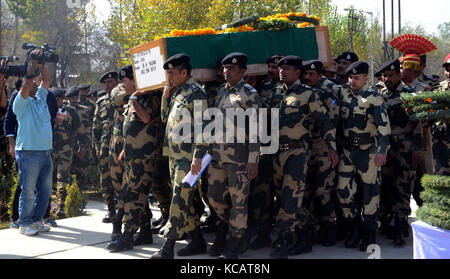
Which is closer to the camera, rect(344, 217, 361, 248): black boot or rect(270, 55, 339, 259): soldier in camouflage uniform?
rect(270, 55, 339, 259): soldier in camouflage uniform

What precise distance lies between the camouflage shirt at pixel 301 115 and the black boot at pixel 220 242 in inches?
44.8

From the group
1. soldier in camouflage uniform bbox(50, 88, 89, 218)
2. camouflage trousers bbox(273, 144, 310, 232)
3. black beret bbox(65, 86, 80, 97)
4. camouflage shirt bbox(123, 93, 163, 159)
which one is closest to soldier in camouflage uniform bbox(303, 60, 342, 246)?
camouflage trousers bbox(273, 144, 310, 232)

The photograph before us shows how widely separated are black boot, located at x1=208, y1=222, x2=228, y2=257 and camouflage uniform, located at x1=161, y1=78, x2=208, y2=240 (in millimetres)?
317

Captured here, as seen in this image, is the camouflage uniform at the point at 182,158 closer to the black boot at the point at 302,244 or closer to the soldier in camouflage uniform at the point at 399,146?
the black boot at the point at 302,244

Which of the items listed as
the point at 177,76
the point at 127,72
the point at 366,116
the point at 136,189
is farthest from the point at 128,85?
the point at 366,116

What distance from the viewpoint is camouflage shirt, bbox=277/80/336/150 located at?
5078mm

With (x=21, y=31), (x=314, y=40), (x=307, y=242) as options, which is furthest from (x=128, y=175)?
(x=21, y=31)

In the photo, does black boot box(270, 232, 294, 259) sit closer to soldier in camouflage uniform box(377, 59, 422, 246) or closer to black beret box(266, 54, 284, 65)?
soldier in camouflage uniform box(377, 59, 422, 246)

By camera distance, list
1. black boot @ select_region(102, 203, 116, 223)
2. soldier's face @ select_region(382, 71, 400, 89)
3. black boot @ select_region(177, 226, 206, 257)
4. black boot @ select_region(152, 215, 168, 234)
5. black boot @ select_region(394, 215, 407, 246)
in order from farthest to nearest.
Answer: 1. black boot @ select_region(102, 203, 116, 223)
2. black boot @ select_region(152, 215, 168, 234)
3. soldier's face @ select_region(382, 71, 400, 89)
4. black boot @ select_region(394, 215, 407, 246)
5. black boot @ select_region(177, 226, 206, 257)

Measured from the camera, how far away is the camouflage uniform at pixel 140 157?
17.4 ft

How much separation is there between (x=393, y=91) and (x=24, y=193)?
4886mm

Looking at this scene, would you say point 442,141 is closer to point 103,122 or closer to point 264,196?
point 264,196

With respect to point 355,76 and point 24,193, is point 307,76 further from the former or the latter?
point 24,193

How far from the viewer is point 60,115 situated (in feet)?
26.2
